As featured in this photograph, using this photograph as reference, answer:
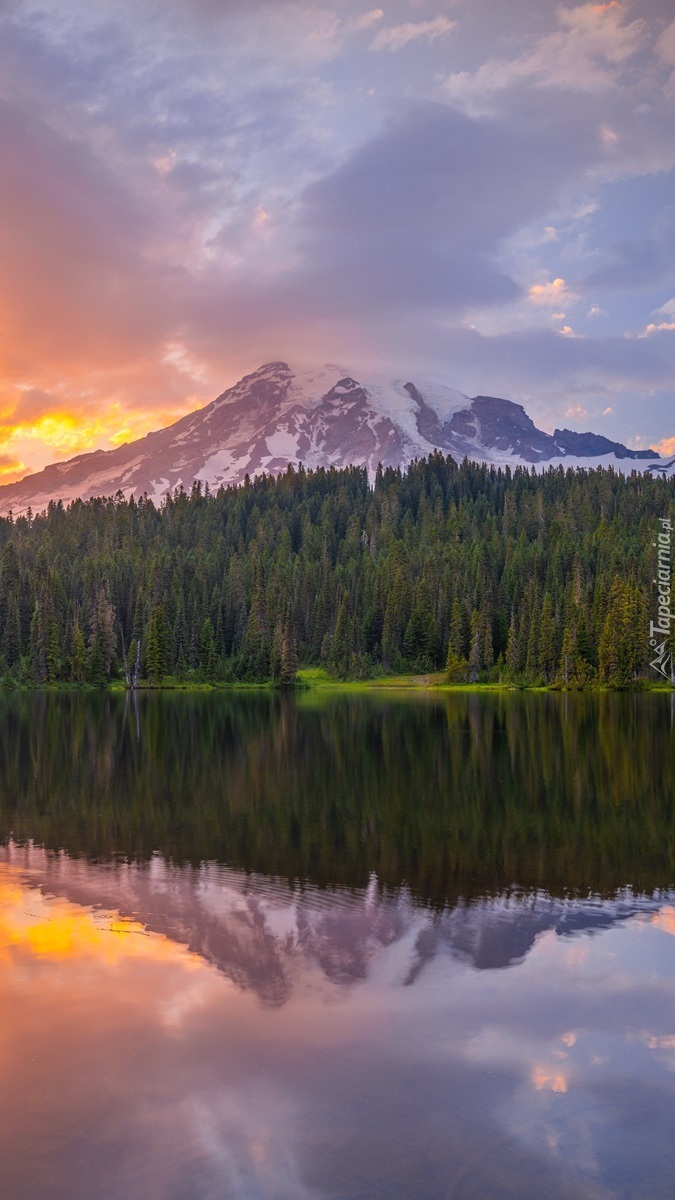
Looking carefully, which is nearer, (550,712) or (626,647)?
(550,712)

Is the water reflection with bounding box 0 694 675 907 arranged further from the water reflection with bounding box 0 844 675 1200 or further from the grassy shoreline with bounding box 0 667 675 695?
the grassy shoreline with bounding box 0 667 675 695

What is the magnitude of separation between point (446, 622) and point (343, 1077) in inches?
6806

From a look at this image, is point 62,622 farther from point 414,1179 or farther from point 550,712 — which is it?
point 414,1179

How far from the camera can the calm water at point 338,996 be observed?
35.2ft

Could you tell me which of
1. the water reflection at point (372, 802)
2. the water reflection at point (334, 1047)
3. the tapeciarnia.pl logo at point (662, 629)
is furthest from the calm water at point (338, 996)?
the tapeciarnia.pl logo at point (662, 629)

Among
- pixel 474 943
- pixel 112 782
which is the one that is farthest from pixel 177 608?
pixel 474 943

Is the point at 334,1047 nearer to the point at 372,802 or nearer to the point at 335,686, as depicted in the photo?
the point at 372,802

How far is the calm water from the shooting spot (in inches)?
422

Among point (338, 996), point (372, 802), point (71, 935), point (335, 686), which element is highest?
point (338, 996)

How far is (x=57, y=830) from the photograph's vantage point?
30.3 metres

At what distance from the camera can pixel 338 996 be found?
15539 mm

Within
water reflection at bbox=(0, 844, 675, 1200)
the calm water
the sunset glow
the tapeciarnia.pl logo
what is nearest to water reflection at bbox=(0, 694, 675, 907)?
the calm water

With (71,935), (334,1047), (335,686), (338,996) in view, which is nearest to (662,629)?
(335,686)

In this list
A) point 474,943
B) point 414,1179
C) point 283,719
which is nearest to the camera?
point 414,1179
